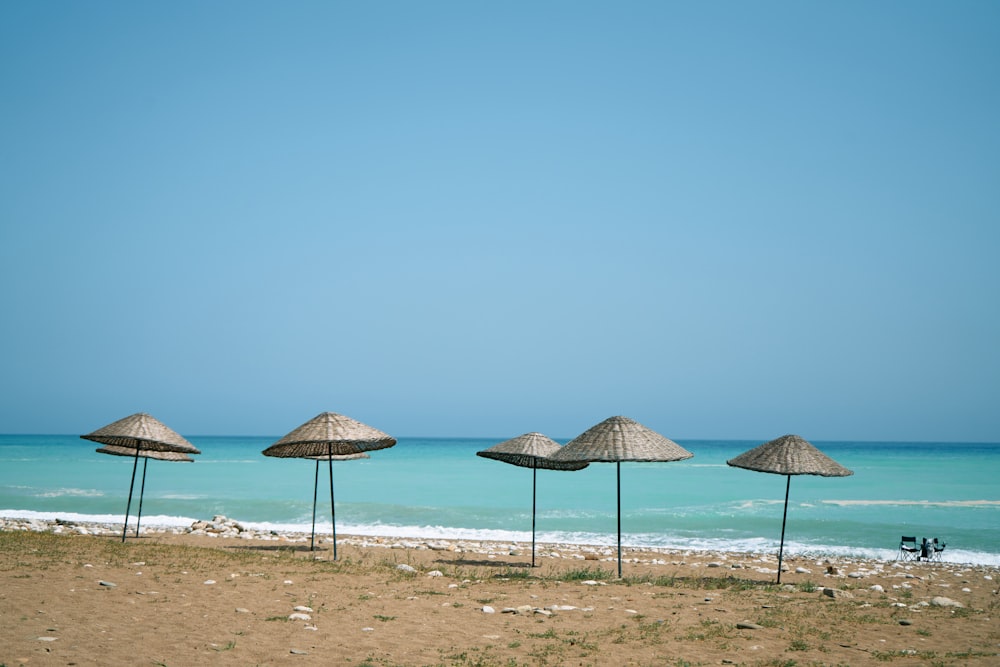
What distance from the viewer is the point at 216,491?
41750 millimetres

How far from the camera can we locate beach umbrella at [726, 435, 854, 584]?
14.0 meters

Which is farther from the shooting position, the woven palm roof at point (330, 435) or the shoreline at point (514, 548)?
the shoreline at point (514, 548)

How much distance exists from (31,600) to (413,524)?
20.3m

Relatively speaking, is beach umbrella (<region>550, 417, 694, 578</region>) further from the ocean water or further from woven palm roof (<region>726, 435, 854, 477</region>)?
the ocean water

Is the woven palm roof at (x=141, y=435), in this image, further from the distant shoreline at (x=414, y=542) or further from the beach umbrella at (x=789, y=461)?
the beach umbrella at (x=789, y=461)

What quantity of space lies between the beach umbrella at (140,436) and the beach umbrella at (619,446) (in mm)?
8937

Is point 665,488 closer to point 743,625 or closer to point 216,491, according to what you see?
point 216,491

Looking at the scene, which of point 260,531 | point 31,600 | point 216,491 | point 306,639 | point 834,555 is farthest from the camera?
point 216,491

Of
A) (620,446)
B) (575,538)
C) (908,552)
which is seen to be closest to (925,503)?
(908,552)

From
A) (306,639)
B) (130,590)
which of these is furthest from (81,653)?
(130,590)

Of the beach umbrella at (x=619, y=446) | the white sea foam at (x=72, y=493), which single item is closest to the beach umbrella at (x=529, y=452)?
the beach umbrella at (x=619, y=446)

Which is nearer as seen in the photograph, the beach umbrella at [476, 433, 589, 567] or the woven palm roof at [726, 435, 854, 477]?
the woven palm roof at [726, 435, 854, 477]

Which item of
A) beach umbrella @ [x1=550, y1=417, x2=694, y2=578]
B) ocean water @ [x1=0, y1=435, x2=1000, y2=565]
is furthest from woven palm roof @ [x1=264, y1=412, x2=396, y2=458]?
ocean water @ [x1=0, y1=435, x2=1000, y2=565]

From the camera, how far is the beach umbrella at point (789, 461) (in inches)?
553
